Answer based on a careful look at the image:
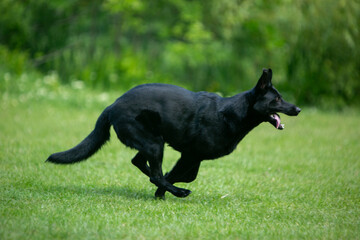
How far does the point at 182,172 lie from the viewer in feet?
17.2

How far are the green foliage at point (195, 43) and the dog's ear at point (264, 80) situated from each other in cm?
1007

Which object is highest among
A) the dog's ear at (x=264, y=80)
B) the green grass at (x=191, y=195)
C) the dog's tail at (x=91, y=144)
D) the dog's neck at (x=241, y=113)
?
the dog's ear at (x=264, y=80)

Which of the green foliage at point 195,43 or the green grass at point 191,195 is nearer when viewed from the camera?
the green grass at point 191,195

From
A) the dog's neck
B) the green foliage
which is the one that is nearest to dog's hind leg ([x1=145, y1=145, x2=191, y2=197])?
the dog's neck

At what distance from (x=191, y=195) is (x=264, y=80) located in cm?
170

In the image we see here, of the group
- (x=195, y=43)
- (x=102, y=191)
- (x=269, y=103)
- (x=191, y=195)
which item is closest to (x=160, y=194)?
(x=191, y=195)

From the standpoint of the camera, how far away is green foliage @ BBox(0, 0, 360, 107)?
48.3 ft

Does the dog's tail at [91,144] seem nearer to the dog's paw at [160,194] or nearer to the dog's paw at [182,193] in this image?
the dog's paw at [160,194]

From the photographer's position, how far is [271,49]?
16.3 m

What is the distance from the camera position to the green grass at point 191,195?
13.6ft

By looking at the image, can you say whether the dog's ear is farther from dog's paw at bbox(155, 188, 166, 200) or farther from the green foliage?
the green foliage

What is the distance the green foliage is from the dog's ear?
10.1 metres

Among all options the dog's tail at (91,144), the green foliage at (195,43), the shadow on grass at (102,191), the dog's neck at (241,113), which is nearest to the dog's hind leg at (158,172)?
the shadow on grass at (102,191)

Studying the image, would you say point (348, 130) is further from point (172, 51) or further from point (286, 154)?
point (172, 51)
